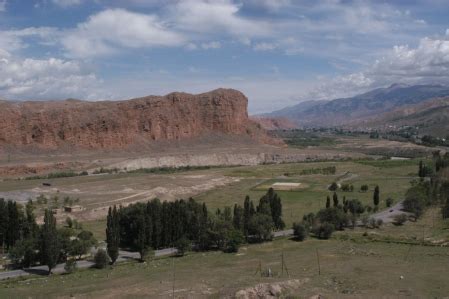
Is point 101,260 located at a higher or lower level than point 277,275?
lower

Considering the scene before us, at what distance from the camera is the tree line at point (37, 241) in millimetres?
48312

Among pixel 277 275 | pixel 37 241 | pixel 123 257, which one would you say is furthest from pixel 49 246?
pixel 277 275

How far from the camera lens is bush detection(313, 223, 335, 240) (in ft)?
203

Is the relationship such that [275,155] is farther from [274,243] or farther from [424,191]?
[274,243]

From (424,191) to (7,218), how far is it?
65.5 meters

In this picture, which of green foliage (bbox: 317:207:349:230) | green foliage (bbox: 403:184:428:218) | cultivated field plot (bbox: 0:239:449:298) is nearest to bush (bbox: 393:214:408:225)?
green foliage (bbox: 403:184:428:218)

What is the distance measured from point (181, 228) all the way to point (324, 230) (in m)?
17.8

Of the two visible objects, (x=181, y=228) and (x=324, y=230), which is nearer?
(x=181, y=228)

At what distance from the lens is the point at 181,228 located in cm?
5928

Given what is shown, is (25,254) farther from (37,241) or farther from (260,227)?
(260,227)

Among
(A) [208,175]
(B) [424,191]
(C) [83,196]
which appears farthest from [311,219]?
(A) [208,175]

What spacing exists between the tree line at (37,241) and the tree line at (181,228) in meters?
4.30

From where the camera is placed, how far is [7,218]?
56.8 metres

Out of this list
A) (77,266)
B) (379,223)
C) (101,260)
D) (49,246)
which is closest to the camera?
(49,246)
